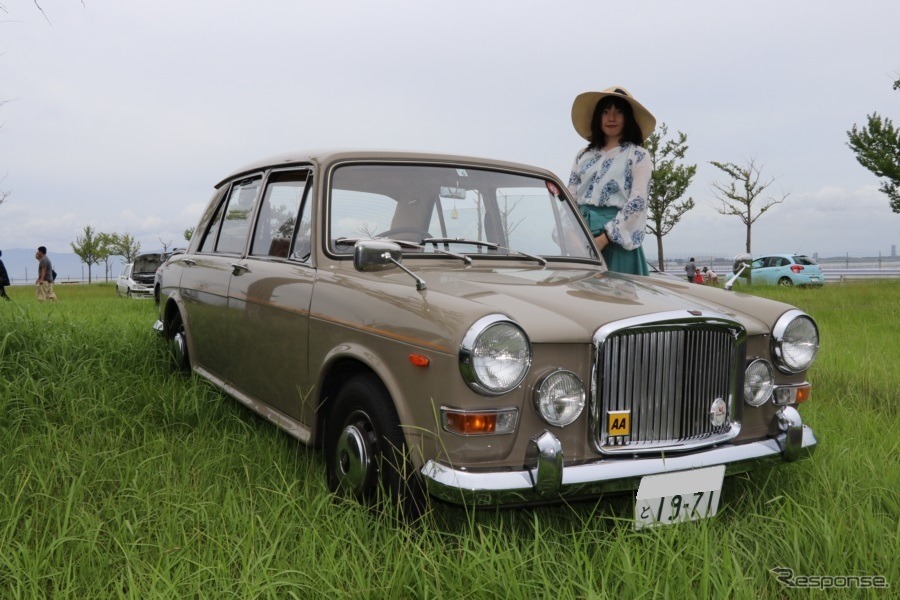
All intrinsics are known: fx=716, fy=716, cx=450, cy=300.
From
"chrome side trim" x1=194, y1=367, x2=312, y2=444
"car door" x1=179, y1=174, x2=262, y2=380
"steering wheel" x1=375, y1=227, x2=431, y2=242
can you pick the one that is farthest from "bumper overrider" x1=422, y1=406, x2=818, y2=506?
"car door" x1=179, y1=174, x2=262, y2=380

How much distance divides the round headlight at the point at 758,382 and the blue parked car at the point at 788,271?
24919 mm

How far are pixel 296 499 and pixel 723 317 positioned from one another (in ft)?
5.91

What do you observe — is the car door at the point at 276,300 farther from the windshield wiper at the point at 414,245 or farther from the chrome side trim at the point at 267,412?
the windshield wiper at the point at 414,245

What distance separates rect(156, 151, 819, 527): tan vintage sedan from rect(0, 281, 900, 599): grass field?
0.20 m

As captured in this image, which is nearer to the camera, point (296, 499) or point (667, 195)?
point (296, 499)

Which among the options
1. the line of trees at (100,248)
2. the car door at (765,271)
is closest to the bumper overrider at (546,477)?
the car door at (765,271)

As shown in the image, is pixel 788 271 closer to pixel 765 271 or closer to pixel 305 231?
pixel 765 271

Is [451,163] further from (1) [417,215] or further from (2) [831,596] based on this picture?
(2) [831,596]

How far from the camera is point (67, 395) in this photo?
444cm

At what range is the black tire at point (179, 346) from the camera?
5.08 metres

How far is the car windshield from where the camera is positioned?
343cm

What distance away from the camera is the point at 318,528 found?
104 inches

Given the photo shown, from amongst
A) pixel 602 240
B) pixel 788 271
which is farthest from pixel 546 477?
pixel 788 271

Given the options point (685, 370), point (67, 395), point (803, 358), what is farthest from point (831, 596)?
point (67, 395)
